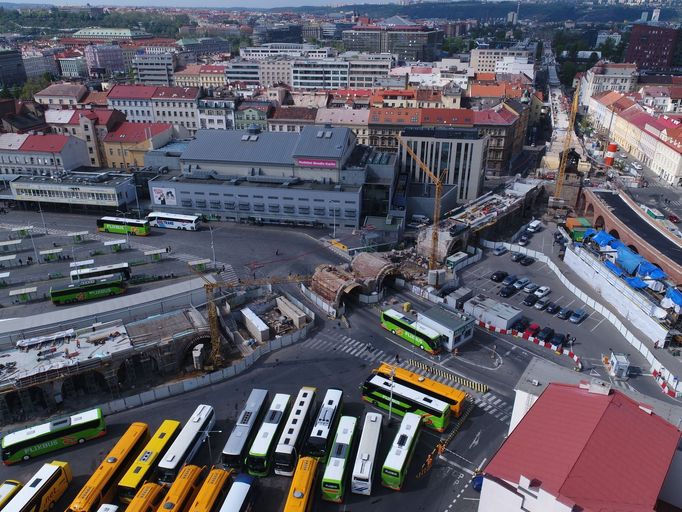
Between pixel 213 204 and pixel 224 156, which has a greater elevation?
pixel 224 156

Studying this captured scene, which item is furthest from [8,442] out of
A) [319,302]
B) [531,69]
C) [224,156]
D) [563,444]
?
[531,69]

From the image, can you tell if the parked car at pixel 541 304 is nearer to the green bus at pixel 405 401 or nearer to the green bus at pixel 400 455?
the green bus at pixel 405 401

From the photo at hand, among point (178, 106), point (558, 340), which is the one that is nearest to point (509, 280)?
point (558, 340)

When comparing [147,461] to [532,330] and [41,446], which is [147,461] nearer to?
[41,446]

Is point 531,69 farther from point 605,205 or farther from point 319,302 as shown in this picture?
point 319,302

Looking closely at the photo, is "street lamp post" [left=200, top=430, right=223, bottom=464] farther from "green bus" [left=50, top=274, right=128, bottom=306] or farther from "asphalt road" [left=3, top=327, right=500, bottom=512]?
"green bus" [left=50, top=274, right=128, bottom=306]

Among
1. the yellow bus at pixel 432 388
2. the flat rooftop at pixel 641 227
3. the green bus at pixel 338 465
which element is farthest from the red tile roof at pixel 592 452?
the flat rooftop at pixel 641 227
